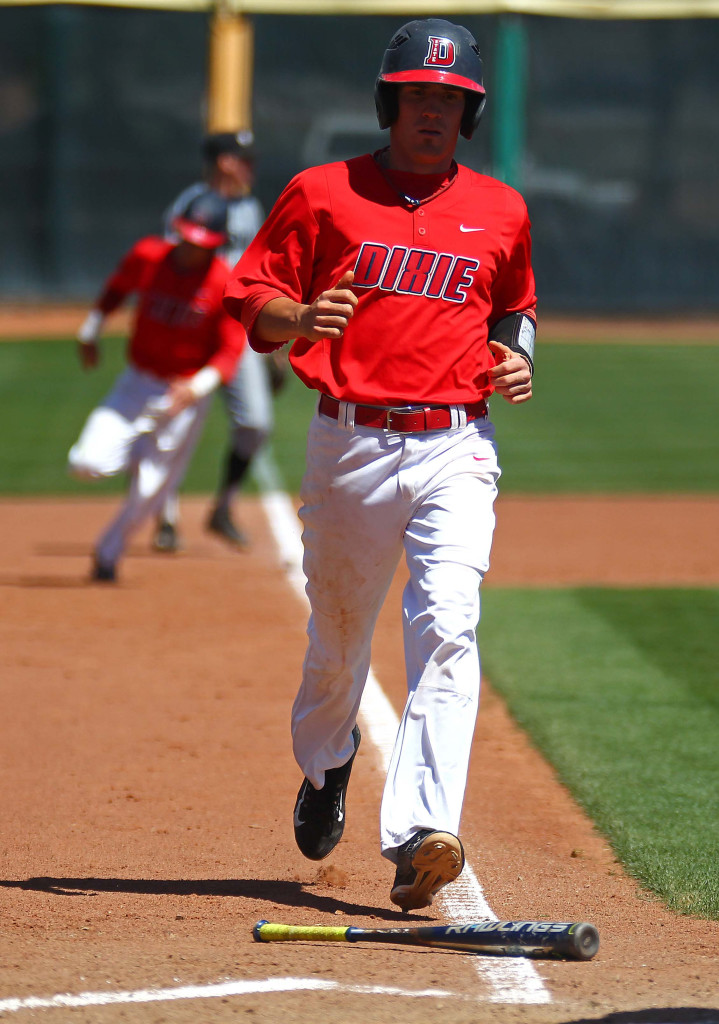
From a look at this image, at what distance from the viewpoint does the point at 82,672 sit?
619 cm

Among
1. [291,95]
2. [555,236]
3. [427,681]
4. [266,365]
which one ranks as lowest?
[555,236]

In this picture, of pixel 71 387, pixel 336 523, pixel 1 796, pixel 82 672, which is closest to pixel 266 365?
pixel 82 672

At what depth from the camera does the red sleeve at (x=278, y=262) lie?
371 centimetres

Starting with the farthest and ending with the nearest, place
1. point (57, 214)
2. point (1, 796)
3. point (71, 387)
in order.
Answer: point (57, 214) → point (71, 387) → point (1, 796)

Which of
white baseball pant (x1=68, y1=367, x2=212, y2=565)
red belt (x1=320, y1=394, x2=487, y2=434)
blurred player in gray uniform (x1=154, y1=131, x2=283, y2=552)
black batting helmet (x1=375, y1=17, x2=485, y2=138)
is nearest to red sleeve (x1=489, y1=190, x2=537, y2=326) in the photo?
black batting helmet (x1=375, y1=17, x2=485, y2=138)

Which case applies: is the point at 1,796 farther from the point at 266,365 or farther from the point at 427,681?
the point at 266,365

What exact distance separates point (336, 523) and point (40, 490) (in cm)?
801

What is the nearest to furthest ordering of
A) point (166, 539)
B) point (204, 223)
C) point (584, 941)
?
point (584, 941) → point (204, 223) → point (166, 539)

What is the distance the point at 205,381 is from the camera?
25.2 ft

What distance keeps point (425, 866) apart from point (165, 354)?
4867 millimetres

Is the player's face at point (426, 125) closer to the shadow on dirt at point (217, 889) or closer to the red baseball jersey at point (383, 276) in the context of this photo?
the red baseball jersey at point (383, 276)

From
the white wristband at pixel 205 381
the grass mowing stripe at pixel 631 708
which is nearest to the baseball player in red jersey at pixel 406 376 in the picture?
the grass mowing stripe at pixel 631 708

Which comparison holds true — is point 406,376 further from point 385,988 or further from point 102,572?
point 102,572

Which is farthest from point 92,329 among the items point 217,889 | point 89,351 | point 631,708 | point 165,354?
point 217,889
